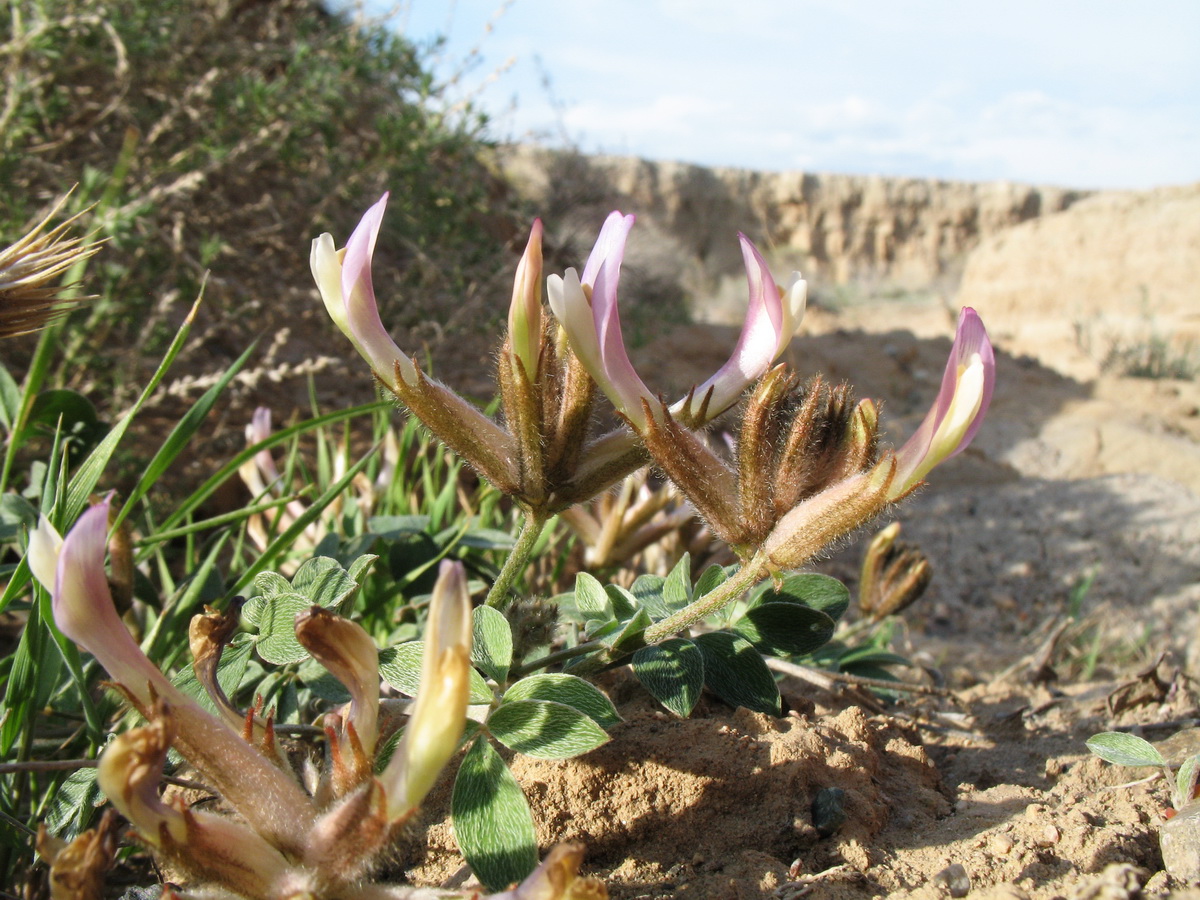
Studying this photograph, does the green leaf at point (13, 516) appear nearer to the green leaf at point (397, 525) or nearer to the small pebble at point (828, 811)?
the green leaf at point (397, 525)

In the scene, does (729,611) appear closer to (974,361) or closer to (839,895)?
(839,895)

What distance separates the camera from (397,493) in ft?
6.87

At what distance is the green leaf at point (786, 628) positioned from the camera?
117 centimetres

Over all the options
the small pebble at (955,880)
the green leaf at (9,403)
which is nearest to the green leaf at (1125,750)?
the small pebble at (955,880)

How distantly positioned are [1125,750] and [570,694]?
0.71 metres

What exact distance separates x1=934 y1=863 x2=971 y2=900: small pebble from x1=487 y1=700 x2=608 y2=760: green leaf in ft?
1.25

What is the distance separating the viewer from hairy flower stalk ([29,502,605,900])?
707mm

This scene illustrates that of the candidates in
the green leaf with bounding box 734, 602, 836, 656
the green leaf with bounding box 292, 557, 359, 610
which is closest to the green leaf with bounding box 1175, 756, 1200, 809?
the green leaf with bounding box 734, 602, 836, 656

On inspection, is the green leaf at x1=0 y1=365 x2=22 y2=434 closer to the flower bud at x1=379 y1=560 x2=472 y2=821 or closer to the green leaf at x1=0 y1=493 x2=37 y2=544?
the green leaf at x1=0 y1=493 x2=37 y2=544

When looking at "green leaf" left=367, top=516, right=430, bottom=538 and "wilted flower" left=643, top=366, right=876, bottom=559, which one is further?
"green leaf" left=367, top=516, right=430, bottom=538

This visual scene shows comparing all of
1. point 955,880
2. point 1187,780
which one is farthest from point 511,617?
point 1187,780

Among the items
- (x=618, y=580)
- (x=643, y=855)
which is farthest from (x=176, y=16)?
(x=643, y=855)

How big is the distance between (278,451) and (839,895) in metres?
2.87

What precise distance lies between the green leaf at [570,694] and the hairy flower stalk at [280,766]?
17 cm
